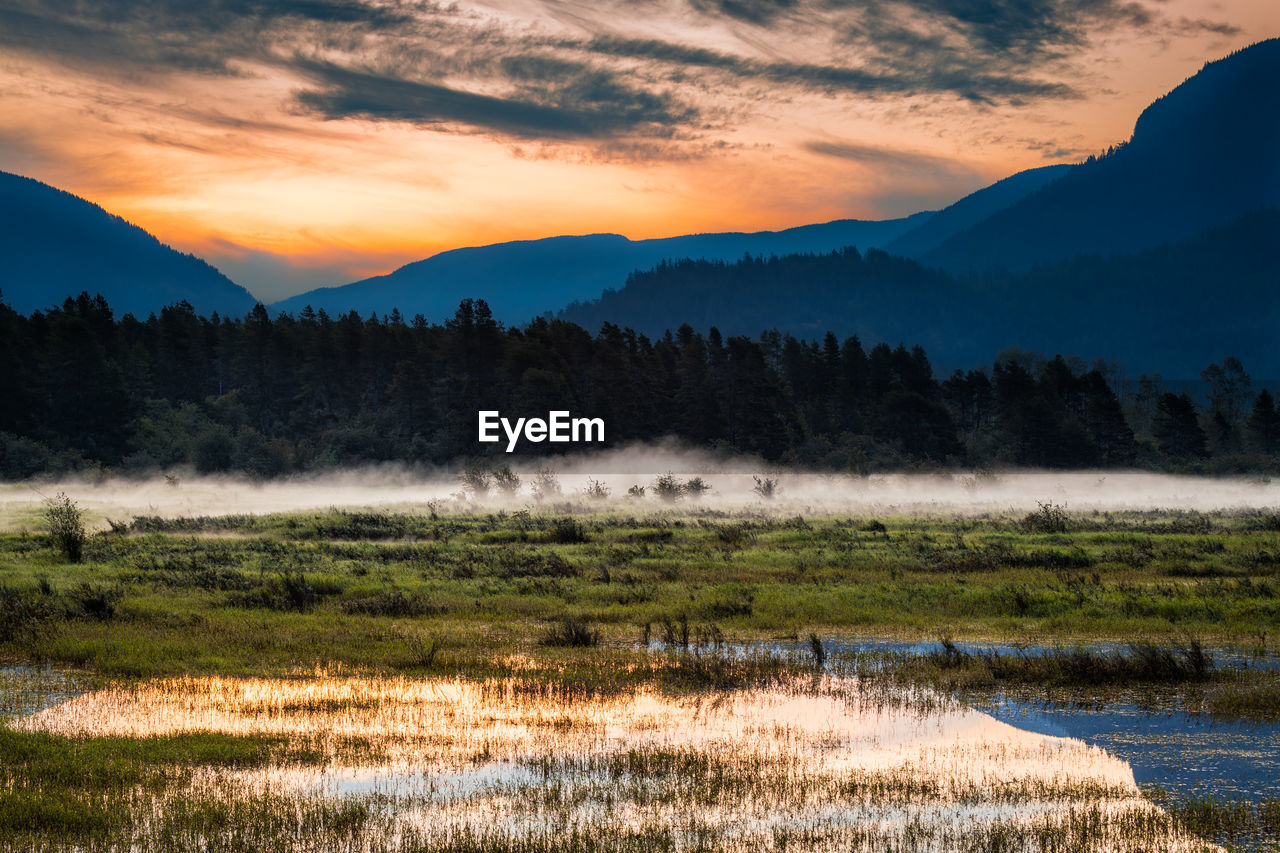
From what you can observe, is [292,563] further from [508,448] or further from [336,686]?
[508,448]

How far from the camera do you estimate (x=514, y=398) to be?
394 ft

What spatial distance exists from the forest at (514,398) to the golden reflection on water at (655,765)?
89.9 m

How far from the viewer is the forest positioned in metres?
108

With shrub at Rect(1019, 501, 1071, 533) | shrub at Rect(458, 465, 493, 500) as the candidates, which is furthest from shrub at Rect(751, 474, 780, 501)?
shrub at Rect(1019, 501, 1071, 533)

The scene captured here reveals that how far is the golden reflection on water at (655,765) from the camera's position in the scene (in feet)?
38.5

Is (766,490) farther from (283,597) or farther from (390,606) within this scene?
(283,597)

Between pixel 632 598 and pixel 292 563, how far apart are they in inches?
517

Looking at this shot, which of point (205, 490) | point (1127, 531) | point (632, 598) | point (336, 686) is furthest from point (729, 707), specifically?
point (205, 490)

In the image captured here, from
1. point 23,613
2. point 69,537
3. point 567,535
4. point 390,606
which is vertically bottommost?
point 390,606

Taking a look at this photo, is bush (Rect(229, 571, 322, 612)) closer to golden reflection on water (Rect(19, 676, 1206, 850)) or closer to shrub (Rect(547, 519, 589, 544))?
golden reflection on water (Rect(19, 676, 1206, 850))

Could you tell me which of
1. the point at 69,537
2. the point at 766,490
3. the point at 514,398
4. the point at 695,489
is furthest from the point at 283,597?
the point at 514,398

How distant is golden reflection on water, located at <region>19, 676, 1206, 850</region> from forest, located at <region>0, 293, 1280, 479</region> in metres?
89.9

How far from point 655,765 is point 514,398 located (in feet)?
352

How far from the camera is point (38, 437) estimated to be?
3905 inches
